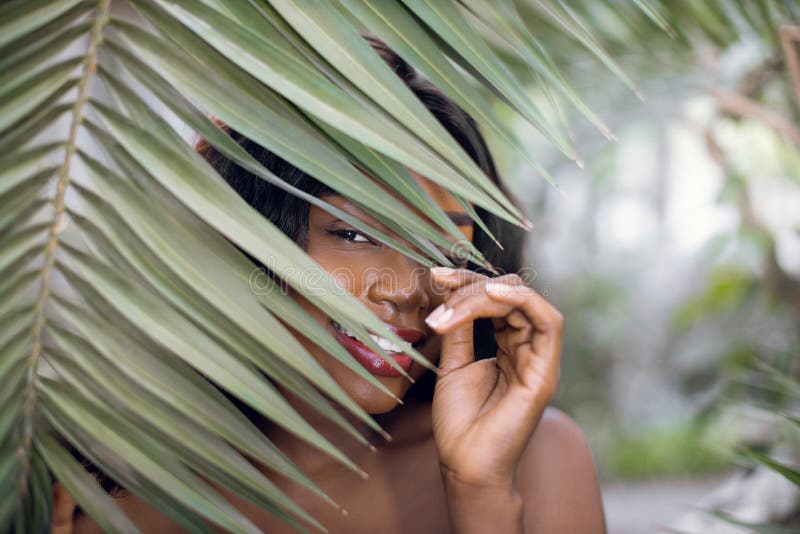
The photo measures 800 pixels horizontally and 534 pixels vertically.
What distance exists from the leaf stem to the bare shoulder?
24.7 inches

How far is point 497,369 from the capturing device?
86 centimetres

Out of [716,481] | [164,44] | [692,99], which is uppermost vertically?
[164,44]

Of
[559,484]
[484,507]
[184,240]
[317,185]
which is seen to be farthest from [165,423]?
[559,484]

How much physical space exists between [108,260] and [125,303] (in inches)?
1.6

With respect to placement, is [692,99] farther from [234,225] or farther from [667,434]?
[667,434]

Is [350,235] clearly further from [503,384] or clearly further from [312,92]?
[312,92]

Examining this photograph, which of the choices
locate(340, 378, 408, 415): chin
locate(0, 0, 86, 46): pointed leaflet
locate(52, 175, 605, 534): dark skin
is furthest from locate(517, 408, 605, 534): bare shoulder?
locate(0, 0, 86, 46): pointed leaflet

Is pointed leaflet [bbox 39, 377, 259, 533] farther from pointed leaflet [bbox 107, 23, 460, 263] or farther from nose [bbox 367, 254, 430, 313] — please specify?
nose [bbox 367, 254, 430, 313]

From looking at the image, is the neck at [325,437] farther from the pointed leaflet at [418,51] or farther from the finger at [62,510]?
the pointed leaflet at [418,51]

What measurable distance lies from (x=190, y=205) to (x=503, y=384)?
43 cm

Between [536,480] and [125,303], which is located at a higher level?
[125,303]

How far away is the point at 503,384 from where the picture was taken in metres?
0.83

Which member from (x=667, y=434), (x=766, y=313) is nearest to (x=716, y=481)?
(x=667, y=434)

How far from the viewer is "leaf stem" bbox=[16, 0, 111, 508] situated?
58 centimetres
